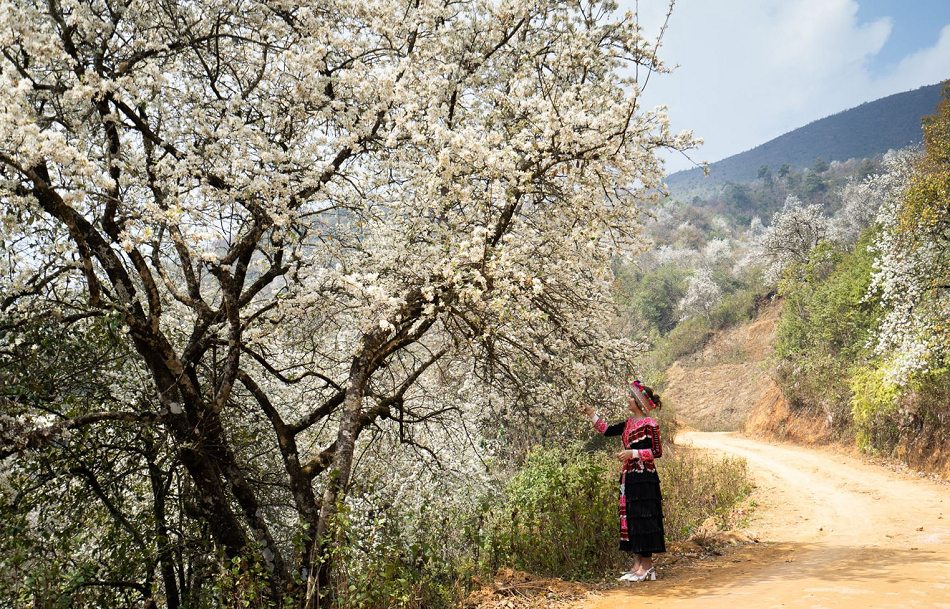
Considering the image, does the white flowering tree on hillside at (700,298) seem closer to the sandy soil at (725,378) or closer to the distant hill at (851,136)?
the sandy soil at (725,378)

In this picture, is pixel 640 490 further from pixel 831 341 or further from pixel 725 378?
pixel 725 378

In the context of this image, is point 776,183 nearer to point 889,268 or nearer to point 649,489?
point 889,268

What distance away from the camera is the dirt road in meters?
4.71

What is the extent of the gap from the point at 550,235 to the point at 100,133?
511cm

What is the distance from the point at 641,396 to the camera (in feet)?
20.8

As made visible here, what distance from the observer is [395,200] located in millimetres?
6363

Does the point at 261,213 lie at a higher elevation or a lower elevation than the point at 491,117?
lower

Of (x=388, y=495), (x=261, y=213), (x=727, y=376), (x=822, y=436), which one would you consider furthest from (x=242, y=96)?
(x=727, y=376)

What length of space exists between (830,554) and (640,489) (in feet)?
9.00

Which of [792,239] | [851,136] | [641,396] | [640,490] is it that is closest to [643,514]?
[640,490]

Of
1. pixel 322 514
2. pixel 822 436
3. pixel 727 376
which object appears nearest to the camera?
pixel 322 514

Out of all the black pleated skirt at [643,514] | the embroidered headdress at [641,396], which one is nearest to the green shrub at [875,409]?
the embroidered headdress at [641,396]

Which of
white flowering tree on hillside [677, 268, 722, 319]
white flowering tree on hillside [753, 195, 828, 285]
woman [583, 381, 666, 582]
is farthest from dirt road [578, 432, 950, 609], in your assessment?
white flowering tree on hillside [677, 268, 722, 319]

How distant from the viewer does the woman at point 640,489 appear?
5.93 metres
